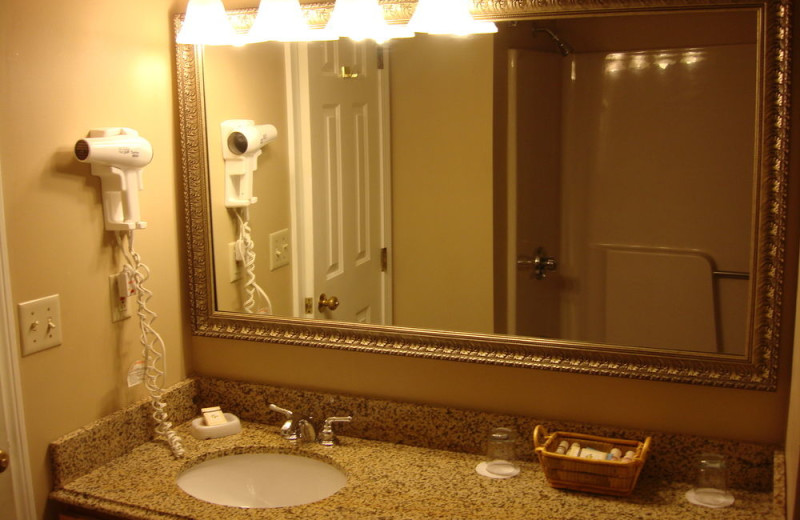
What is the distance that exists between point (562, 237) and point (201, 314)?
889 mm

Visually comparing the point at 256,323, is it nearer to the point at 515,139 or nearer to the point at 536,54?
the point at 515,139

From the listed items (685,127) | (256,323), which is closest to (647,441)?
(685,127)

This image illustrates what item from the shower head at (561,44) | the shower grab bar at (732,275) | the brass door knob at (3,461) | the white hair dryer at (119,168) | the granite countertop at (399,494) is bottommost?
the granite countertop at (399,494)

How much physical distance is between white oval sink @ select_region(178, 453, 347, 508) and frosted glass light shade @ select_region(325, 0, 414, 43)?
0.92m

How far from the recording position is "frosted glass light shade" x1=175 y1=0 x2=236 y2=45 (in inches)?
67.8

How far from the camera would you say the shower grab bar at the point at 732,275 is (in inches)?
58.4

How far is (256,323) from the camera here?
1892 mm

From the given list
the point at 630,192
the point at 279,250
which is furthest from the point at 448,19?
the point at 279,250

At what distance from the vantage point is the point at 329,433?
178 centimetres

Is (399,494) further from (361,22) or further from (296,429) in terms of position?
(361,22)

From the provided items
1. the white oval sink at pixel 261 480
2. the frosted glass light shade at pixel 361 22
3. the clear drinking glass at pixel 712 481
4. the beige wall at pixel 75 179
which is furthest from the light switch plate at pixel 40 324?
the clear drinking glass at pixel 712 481

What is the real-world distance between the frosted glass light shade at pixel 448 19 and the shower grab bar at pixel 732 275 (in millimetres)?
636

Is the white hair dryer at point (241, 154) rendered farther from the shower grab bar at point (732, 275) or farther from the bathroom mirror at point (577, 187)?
the shower grab bar at point (732, 275)

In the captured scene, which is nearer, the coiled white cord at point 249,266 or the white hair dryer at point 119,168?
the white hair dryer at point 119,168
